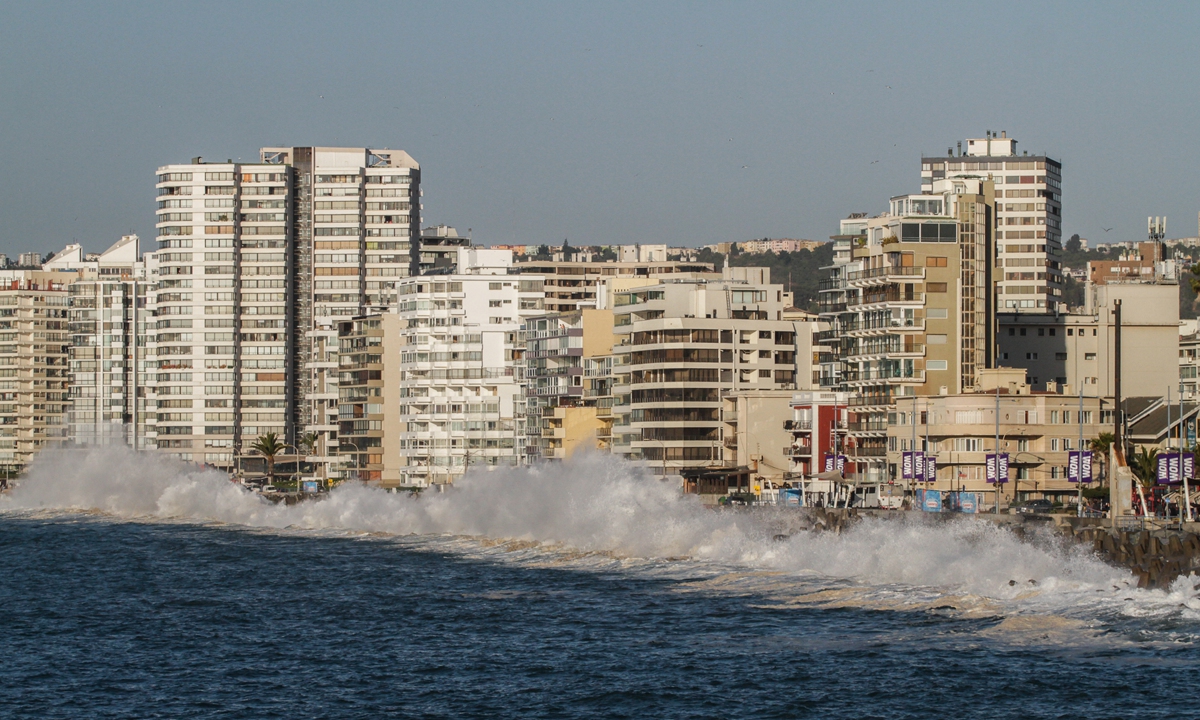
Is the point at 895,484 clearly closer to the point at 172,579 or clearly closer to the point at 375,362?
the point at 172,579

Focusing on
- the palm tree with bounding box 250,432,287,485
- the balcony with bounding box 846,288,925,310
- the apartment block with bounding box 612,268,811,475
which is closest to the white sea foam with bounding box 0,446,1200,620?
the palm tree with bounding box 250,432,287,485

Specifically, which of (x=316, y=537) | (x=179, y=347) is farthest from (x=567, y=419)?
(x=179, y=347)

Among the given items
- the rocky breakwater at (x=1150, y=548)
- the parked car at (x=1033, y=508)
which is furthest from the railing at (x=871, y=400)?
the rocky breakwater at (x=1150, y=548)

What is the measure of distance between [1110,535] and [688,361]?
60128mm

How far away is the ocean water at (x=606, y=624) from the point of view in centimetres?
4656

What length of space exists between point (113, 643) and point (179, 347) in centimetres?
14109

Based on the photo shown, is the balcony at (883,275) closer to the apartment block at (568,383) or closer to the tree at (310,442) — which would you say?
the apartment block at (568,383)

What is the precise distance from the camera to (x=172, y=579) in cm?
8769

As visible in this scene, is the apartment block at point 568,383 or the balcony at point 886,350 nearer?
the balcony at point 886,350

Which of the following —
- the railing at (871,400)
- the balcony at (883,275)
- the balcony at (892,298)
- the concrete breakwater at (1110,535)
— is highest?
the balcony at (883,275)

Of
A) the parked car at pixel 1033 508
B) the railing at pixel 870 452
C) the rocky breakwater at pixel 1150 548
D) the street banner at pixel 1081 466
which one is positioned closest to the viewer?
the rocky breakwater at pixel 1150 548

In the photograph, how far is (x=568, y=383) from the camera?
149875mm

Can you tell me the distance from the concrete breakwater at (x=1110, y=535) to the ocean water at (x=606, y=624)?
1.28 meters

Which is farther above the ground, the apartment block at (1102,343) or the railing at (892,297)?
the railing at (892,297)
